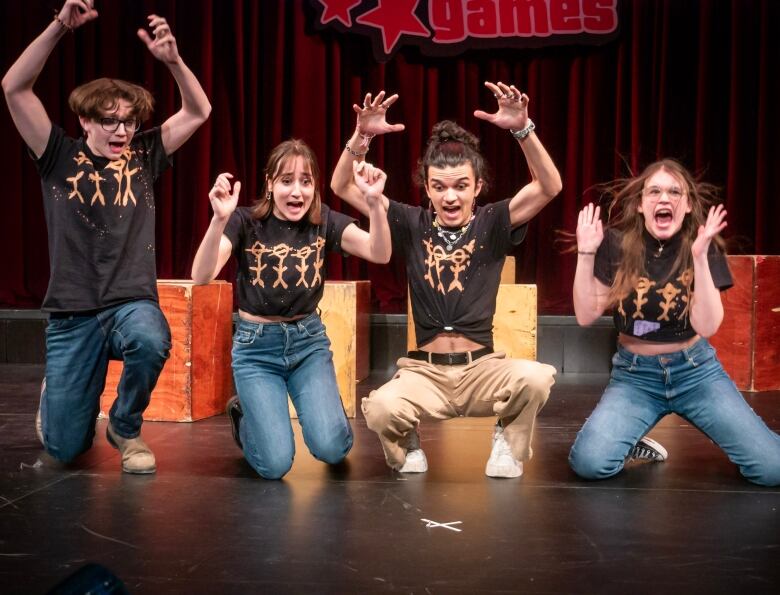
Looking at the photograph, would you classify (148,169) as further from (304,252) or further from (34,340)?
(34,340)

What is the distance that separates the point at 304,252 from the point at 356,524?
42.9 inches

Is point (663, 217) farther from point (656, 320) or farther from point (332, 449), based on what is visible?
point (332, 449)

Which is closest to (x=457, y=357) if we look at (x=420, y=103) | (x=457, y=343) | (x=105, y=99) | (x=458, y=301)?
(x=457, y=343)

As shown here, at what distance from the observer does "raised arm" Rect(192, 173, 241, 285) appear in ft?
9.33

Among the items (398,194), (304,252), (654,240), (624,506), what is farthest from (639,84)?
(624,506)

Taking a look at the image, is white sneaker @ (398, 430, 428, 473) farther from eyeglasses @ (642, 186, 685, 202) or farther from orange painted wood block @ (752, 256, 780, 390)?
orange painted wood block @ (752, 256, 780, 390)

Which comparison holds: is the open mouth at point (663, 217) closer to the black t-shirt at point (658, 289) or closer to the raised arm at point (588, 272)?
the black t-shirt at point (658, 289)

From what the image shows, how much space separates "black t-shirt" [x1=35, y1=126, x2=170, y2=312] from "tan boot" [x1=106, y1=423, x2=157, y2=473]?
0.46 metres

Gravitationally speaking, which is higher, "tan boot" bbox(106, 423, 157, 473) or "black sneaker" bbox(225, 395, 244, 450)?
"black sneaker" bbox(225, 395, 244, 450)

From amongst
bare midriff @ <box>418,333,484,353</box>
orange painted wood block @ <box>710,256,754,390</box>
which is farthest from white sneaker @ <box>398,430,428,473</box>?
orange painted wood block @ <box>710,256,754,390</box>

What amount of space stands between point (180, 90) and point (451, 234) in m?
1.05

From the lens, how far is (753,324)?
480 centimetres

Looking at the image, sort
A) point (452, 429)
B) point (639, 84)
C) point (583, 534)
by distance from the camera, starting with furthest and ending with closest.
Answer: point (639, 84)
point (452, 429)
point (583, 534)

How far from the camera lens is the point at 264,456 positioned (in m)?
2.94
